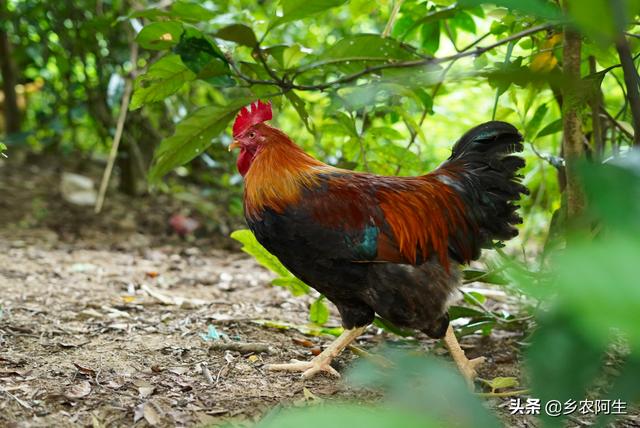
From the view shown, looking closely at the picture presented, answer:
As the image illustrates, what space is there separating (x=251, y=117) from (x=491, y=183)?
111 centimetres

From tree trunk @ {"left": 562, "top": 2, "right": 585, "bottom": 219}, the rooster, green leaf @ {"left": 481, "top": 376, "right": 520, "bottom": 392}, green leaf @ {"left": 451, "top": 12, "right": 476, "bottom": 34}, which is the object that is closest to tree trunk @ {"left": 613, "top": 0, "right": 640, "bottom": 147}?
tree trunk @ {"left": 562, "top": 2, "right": 585, "bottom": 219}

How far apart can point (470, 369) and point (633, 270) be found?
2401mm

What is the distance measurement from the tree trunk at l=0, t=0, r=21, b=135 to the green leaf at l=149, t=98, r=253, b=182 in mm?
3970

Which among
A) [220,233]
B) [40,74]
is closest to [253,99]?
[220,233]

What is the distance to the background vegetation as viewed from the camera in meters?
0.60

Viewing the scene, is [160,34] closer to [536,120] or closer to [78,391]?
[78,391]

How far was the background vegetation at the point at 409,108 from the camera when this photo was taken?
0.60 meters

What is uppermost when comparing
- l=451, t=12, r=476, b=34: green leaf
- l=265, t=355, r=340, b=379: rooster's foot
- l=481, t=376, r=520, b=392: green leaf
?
l=451, t=12, r=476, b=34: green leaf

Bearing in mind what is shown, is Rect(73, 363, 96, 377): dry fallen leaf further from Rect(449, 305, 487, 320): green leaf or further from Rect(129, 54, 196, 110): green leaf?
Rect(449, 305, 487, 320): green leaf

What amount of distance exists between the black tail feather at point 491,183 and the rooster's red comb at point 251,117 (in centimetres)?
92

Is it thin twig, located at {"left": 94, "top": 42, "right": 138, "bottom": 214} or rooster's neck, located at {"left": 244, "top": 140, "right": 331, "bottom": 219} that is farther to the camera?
thin twig, located at {"left": 94, "top": 42, "right": 138, "bottom": 214}

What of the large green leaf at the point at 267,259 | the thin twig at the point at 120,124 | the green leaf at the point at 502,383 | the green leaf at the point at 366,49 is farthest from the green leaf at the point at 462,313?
the thin twig at the point at 120,124

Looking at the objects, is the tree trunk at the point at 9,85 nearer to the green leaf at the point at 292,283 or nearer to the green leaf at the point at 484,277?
the green leaf at the point at 292,283

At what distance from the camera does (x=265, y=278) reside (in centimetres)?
457
